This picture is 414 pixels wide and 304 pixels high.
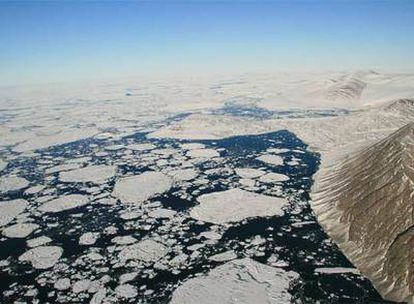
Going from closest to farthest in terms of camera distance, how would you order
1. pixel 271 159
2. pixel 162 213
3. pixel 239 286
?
pixel 239 286 → pixel 162 213 → pixel 271 159

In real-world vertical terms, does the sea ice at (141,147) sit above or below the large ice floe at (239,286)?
below

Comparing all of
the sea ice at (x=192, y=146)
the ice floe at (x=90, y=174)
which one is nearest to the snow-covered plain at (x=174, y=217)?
the ice floe at (x=90, y=174)

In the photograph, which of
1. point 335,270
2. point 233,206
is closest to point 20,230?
point 233,206

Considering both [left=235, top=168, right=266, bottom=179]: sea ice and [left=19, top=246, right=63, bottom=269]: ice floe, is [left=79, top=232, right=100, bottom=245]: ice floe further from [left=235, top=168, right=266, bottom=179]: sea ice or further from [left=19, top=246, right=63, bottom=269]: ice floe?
[left=235, top=168, right=266, bottom=179]: sea ice

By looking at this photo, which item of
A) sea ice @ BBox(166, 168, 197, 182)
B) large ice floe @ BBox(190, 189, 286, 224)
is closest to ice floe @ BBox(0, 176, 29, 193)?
sea ice @ BBox(166, 168, 197, 182)

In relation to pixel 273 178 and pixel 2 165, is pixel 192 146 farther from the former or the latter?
pixel 2 165

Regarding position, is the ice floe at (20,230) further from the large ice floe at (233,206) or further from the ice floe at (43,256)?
the large ice floe at (233,206)

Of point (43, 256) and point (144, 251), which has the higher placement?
point (144, 251)
